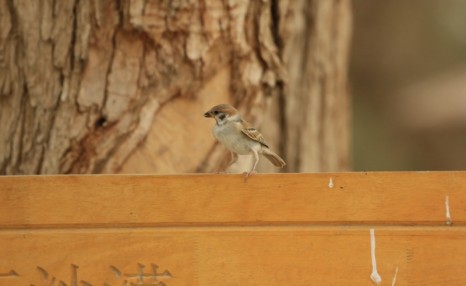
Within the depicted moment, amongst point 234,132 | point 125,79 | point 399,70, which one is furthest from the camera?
point 399,70

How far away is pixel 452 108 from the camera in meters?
9.94

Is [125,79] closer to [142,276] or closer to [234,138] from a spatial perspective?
[234,138]

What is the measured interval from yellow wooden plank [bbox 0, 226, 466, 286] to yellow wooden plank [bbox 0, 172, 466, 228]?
5 cm

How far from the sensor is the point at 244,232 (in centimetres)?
460

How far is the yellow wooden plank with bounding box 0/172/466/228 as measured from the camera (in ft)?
15.1

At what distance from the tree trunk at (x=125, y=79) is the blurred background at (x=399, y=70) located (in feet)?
16.2

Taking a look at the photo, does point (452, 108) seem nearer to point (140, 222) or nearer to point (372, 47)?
point (372, 47)

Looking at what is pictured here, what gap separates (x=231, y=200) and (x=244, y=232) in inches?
5.6

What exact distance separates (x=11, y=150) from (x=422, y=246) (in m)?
2.50

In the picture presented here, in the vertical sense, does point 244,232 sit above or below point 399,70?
below

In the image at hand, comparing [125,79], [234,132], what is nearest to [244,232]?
[234,132]

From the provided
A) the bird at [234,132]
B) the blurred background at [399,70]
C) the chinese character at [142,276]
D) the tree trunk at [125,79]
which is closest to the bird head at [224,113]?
the bird at [234,132]

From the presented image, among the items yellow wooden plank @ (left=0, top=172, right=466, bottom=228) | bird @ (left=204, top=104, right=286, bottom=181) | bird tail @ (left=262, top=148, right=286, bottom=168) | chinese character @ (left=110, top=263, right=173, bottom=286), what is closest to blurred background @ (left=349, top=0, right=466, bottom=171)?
bird tail @ (left=262, top=148, right=286, bottom=168)

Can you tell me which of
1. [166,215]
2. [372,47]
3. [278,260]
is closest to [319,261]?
[278,260]
